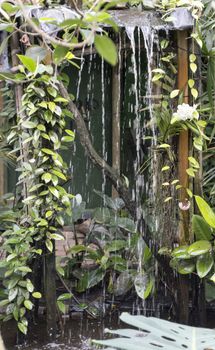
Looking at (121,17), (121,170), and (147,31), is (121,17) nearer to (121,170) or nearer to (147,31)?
(147,31)

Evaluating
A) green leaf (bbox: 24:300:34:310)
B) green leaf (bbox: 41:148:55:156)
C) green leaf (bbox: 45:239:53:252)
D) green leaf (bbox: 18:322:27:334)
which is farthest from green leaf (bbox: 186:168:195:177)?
green leaf (bbox: 18:322:27:334)

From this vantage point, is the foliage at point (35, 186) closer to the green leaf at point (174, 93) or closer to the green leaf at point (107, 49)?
the green leaf at point (174, 93)

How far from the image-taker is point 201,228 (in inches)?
159

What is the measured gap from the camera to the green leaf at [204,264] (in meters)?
3.98

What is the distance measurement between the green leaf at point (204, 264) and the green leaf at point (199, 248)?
0.18 feet

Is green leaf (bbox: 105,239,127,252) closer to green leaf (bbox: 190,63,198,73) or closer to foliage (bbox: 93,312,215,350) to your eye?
green leaf (bbox: 190,63,198,73)

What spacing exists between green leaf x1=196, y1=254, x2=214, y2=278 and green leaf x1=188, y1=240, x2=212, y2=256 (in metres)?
0.05

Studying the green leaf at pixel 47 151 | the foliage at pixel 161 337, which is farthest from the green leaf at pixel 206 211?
the foliage at pixel 161 337

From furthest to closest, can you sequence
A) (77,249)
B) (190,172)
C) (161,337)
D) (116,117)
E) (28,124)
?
(116,117) < (77,249) < (190,172) < (28,124) < (161,337)

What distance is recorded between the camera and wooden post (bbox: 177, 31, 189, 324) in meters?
4.13

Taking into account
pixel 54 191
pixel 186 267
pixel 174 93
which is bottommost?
pixel 186 267

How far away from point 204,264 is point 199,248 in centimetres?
11

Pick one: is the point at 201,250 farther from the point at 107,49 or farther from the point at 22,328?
the point at 107,49

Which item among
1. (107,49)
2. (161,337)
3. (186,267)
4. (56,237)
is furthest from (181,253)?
(107,49)
